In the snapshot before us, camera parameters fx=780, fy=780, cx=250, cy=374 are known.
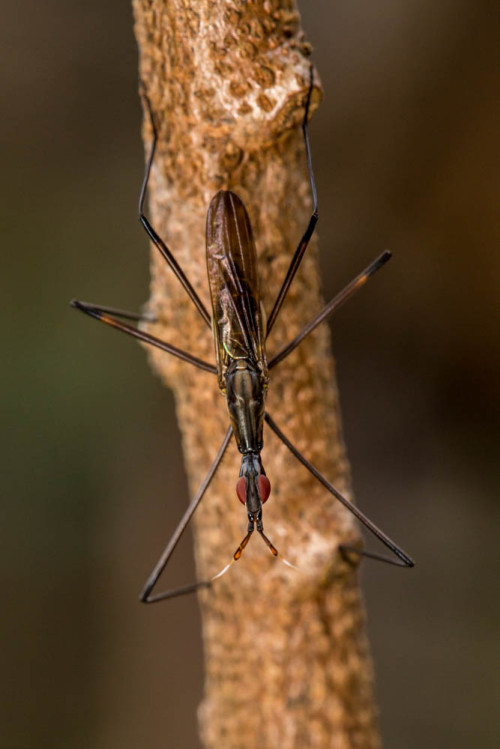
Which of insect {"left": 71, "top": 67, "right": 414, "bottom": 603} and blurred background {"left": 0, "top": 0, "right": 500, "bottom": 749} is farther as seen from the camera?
blurred background {"left": 0, "top": 0, "right": 500, "bottom": 749}

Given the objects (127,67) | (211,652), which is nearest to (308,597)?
(211,652)

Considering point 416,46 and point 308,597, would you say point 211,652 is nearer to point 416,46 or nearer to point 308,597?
point 308,597

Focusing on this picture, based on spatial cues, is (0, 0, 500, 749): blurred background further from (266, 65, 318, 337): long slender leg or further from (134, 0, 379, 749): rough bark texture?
(266, 65, 318, 337): long slender leg

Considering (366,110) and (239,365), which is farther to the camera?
(366,110)

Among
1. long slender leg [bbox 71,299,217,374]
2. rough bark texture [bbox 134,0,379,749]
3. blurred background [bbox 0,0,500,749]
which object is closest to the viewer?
rough bark texture [bbox 134,0,379,749]

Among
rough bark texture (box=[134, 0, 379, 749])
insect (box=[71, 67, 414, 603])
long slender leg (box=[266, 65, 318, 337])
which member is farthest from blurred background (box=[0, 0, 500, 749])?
long slender leg (box=[266, 65, 318, 337])

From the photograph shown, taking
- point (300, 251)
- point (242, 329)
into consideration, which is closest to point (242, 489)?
point (242, 329)
